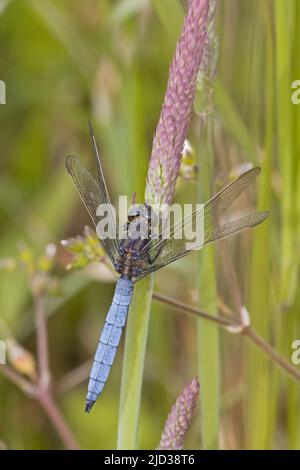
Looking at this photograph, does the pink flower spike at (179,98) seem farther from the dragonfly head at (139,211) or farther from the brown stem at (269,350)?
the brown stem at (269,350)

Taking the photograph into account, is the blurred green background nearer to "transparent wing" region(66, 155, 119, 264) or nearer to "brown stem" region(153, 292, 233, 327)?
"brown stem" region(153, 292, 233, 327)

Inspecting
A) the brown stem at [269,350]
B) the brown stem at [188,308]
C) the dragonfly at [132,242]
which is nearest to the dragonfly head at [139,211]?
the dragonfly at [132,242]

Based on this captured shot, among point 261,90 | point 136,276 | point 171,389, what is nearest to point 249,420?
point 136,276

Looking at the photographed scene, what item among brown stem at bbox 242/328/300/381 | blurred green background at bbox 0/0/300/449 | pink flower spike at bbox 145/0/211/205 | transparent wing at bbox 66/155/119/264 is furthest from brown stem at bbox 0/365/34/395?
pink flower spike at bbox 145/0/211/205

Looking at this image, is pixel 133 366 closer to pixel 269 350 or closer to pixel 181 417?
pixel 181 417

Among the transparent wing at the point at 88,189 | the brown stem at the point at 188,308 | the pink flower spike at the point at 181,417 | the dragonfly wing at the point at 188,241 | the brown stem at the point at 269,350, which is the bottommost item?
the pink flower spike at the point at 181,417

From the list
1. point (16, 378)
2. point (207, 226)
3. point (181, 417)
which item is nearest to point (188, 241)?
point (207, 226)
